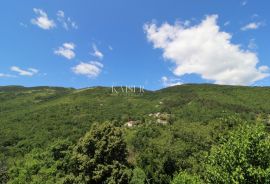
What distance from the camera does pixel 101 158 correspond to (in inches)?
1720

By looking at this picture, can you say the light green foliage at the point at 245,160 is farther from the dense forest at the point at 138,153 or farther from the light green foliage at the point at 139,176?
the light green foliage at the point at 139,176

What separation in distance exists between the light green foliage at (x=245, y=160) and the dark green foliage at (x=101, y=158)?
19.5 metres

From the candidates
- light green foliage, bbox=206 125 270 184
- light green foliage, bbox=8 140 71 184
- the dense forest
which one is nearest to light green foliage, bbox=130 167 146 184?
the dense forest

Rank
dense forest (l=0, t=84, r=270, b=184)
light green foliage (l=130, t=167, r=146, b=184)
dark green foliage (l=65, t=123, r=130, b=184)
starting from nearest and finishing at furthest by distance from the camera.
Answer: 1. dense forest (l=0, t=84, r=270, b=184)
2. dark green foliage (l=65, t=123, r=130, b=184)
3. light green foliage (l=130, t=167, r=146, b=184)

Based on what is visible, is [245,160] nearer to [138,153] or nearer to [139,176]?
[139,176]

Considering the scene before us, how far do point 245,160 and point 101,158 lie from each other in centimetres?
2414

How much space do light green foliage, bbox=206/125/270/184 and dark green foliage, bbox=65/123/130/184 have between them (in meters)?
19.5

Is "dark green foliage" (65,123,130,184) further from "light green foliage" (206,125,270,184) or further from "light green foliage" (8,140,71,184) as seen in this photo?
"light green foliage" (8,140,71,184)

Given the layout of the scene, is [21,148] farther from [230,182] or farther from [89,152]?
[230,182]

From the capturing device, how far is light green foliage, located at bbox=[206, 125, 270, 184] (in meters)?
21.7

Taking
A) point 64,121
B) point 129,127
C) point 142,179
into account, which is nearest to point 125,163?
point 142,179

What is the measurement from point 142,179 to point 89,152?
37431mm

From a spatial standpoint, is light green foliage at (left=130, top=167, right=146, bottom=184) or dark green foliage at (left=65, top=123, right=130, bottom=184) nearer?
dark green foliage at (left=65, top=123, right=130, bottom=184)

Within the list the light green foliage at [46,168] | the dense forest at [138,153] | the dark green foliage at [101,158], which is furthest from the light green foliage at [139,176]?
the dark green foliage at [101,158]
